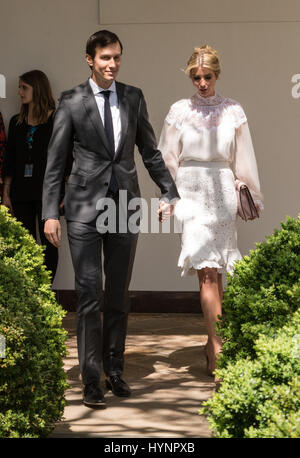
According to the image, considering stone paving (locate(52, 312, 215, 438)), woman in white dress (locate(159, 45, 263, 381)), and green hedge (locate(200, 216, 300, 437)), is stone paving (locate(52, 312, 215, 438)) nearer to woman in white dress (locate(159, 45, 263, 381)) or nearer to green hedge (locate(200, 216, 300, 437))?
woman in white dress (locate(159, 45, 263, 381))

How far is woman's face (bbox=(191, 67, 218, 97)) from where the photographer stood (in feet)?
21.7

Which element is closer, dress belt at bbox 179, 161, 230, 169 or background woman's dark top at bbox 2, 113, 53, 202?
dress belt at bbox 179, 161, 230, 169

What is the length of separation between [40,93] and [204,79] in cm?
304

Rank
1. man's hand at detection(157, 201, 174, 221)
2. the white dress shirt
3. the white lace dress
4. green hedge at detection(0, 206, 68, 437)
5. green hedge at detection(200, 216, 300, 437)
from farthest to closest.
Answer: the white lace dress, man's hand at detection(157, 201, 174, 221), the white dress shirt, green hedge at detection(0, 206, 68, 437), green hedge at detection(200, 216, 300, 437)

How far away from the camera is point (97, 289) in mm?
5984

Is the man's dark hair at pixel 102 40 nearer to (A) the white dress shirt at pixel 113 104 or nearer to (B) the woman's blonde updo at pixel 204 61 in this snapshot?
(A) the white dress shirt at pixel 113 104

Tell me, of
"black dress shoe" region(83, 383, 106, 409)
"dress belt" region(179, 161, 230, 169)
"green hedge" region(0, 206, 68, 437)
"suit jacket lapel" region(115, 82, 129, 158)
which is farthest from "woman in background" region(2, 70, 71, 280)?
"green hedge" region(0, 206, 68, 437)

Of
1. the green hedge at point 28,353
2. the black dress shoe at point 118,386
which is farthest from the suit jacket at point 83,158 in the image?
the black dress shoe at point 118,386

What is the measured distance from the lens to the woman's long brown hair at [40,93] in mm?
9336

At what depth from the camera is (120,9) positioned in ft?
31.0

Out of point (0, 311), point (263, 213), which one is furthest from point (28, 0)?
point (0, 311)

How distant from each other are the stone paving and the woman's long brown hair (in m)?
2.07

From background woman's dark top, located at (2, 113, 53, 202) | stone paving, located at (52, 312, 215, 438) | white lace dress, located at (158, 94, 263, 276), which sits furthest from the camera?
background woman's dark top, located at (2, 113, 53, 202)

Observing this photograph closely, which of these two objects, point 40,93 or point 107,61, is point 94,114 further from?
point 40,93
